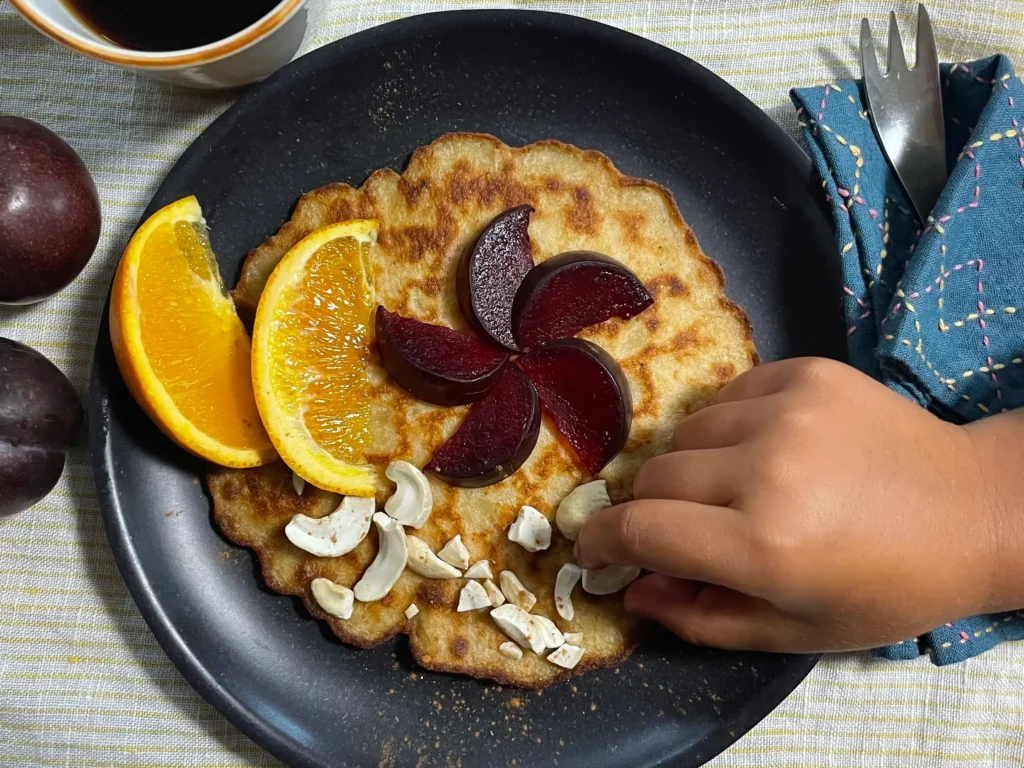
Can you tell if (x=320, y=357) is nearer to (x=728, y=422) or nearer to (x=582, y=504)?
(x=582, y=504)

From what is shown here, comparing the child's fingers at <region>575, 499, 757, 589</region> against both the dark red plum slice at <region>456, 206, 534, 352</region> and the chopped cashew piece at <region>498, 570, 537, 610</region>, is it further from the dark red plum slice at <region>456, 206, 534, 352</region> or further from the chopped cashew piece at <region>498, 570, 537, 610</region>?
the dark red plum slice at <region>456, 206, 534, 352</region>

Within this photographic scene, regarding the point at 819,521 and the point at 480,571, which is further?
the point at 480,571

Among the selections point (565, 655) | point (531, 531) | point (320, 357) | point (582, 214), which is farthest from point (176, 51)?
point (565, 655)

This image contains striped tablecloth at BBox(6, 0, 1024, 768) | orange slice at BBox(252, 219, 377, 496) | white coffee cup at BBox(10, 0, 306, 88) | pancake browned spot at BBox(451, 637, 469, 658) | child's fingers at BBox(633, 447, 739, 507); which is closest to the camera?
white coffee cup at BBox(10, 0, 306, 88)

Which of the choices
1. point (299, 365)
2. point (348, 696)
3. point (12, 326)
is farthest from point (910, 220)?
point (12, 326)

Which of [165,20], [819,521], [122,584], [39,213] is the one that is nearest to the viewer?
[819,521]

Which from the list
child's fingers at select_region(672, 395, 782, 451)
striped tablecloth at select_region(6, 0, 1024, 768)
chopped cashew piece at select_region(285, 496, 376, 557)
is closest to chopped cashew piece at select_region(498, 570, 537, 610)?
chopped cashew piece at select_region(285, 496, 376, 557)

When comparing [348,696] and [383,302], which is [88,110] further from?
[348,696]

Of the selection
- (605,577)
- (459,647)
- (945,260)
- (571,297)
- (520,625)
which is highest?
(945,260)
